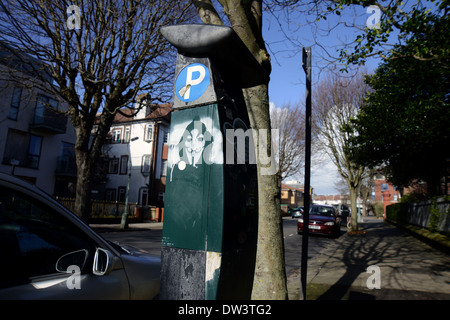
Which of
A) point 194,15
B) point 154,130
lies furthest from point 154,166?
point 194,15

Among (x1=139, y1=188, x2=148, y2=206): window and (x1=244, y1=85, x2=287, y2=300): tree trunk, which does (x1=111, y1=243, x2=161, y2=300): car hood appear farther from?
(x1=139, y1=188, x2=148, y2=206): window

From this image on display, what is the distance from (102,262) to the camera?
1896 mm

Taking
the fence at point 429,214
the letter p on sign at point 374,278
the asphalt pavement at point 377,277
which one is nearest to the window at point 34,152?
the asphalt pavement at point 377,277

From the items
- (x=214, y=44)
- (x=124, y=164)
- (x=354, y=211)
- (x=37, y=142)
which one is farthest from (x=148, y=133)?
(x=214, y=44)

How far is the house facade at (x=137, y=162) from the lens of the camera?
2920 centimetres

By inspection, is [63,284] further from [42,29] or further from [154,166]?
[154,166]

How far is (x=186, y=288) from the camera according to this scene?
198 cm

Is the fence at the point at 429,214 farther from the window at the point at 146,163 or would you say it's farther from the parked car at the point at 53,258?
the window at the point at 146,163

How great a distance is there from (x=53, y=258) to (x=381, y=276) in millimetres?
6446

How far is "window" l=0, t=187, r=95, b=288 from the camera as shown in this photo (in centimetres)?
173

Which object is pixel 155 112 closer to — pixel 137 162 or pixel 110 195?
pixel 137 162

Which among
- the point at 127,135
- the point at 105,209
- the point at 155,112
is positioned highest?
Result: the point at 155,112

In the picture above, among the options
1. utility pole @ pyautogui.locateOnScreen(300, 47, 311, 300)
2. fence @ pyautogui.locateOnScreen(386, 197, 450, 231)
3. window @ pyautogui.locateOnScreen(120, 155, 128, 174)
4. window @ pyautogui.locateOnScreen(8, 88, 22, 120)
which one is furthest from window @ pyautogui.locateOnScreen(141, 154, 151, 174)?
utility pole @ pyautogui.locateOnScreen(300, 47, 311, 300)

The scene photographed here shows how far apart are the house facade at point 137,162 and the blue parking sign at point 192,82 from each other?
88.4ft
